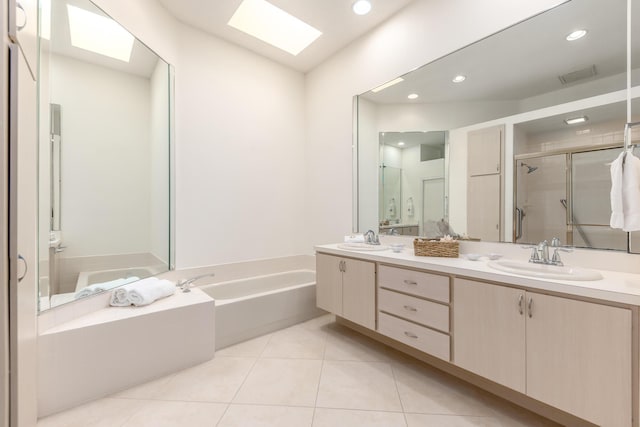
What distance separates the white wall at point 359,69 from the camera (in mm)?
1906

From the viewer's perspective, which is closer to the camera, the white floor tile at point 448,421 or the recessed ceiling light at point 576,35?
the white floor tile at point 448,421

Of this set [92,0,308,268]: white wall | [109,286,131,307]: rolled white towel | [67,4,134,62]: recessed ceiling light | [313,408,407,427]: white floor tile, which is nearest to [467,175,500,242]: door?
[313,408,407,427]: white floor tile

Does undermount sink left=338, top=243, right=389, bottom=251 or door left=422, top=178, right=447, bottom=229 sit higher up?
door left=422, top=178, right=447, bottom=229

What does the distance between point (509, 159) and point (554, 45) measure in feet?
2.27

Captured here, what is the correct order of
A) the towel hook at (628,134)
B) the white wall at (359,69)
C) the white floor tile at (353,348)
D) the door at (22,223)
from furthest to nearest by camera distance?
1. the white floor tile at (353,348)
2. the white wall at (359,69)
3. the towel hook at (628,134)
4. the door at (22,223)

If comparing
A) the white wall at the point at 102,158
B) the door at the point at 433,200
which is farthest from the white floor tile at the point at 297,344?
the white wall at the point at 102,158

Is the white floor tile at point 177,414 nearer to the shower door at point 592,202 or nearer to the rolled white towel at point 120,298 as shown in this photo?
the rolled white towel at point 120,298

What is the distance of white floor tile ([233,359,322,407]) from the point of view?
5.06ft

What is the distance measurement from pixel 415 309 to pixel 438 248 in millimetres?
459

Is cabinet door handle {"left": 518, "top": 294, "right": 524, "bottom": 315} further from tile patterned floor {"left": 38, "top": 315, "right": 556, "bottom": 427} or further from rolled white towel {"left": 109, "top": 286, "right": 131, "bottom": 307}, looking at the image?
rolled white towel {"left": 109, "top": 286, "right": 131, "bottom": 307}

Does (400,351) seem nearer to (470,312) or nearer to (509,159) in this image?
(470,312)

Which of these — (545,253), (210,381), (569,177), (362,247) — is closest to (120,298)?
(210,381)

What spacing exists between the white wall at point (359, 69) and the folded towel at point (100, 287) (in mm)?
1923

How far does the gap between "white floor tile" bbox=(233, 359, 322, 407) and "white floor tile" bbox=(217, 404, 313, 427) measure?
0.05 m
